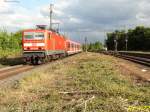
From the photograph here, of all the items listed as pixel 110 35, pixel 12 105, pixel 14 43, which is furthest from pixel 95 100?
pixel 110 35

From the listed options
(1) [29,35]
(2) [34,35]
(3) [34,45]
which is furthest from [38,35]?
(3) [34,45]

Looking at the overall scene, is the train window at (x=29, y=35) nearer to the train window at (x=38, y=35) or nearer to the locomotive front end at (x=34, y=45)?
the locomotive front end at (x=34, y=45)

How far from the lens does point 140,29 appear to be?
14038 centimetres

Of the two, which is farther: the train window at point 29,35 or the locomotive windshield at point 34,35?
the train window at point 29,35

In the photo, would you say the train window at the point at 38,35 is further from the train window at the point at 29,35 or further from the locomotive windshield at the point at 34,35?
the train window at the point at 29,35

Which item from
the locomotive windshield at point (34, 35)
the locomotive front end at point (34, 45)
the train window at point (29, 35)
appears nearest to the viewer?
the locomotive front end at point (34, 45)

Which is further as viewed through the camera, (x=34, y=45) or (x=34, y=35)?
(x=34, y=35)

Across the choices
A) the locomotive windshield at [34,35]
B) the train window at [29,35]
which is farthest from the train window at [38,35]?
the train window at [29,35]

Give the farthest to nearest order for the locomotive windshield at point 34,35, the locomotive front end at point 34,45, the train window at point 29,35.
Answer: the train window at point 29,35 < the locomotive windshield at point 34,35 < the locomotive front end at point 34,45

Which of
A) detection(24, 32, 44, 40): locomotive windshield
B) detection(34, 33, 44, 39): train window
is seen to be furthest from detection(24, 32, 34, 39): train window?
detection(34, 33, 44, 39): train window

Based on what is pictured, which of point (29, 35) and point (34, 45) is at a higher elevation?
point (29, 35)

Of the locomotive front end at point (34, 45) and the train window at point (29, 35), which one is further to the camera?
the train window at point (29, 35)

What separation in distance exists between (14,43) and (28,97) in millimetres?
68191

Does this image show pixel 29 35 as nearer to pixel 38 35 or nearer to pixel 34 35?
pixel 34 35
